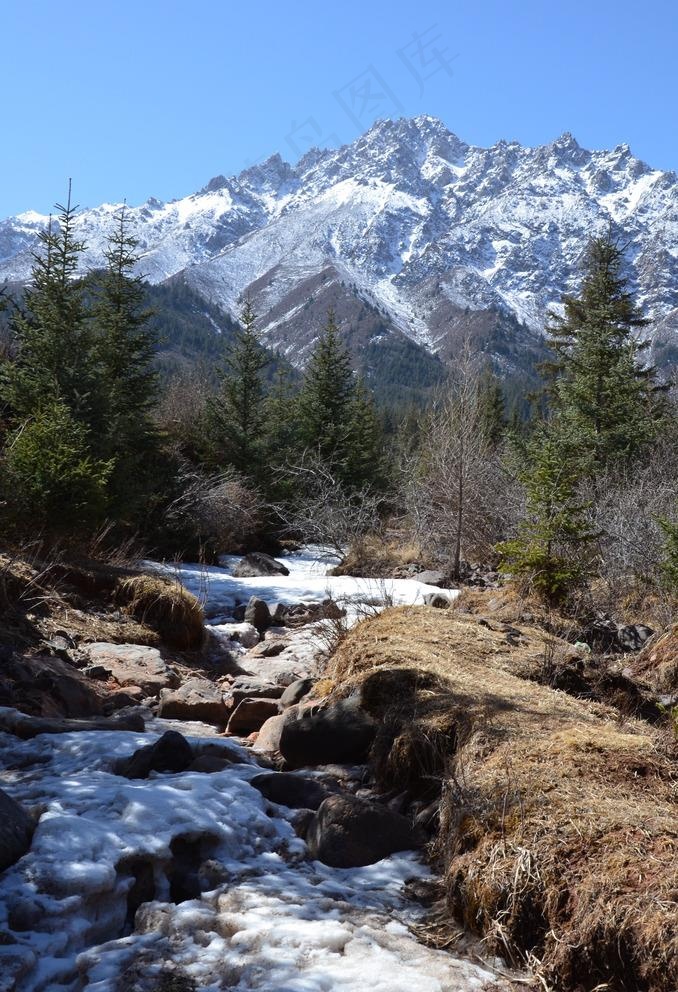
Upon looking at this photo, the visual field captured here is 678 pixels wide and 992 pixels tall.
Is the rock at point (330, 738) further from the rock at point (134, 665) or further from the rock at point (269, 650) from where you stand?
the rock at point (269, 650)

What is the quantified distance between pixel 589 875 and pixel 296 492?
20.2 m

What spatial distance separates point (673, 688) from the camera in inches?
238

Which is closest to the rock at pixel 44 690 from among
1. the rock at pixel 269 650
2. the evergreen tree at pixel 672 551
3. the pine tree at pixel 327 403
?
the rock at pixel 269 650

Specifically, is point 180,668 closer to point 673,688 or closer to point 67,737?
point 67,737

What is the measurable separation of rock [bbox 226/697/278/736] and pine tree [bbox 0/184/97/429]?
872 centimetres

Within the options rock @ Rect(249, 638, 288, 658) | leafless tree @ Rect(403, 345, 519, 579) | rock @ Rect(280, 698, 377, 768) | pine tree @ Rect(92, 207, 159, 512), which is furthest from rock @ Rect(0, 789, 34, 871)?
pine tree @ Rect(92, 207, 159, 512)

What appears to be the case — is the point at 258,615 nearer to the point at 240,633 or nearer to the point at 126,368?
the point at 240,633

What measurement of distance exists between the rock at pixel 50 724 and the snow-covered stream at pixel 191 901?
1.50 ft

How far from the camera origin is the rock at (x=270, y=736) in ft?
17.1

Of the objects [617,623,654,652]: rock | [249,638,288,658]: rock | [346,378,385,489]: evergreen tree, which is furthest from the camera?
[346,378,385,489]: evergreen tree

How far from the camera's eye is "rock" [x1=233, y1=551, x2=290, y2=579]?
1504cm

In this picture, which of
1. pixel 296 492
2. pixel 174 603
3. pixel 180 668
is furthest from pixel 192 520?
pixel 180 668

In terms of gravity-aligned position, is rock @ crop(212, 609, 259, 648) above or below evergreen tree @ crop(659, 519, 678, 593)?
below

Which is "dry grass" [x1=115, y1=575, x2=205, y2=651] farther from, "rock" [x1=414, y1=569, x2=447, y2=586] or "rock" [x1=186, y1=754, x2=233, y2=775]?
"rock" [x1=414, y1=569, x2=447, y2=586]
